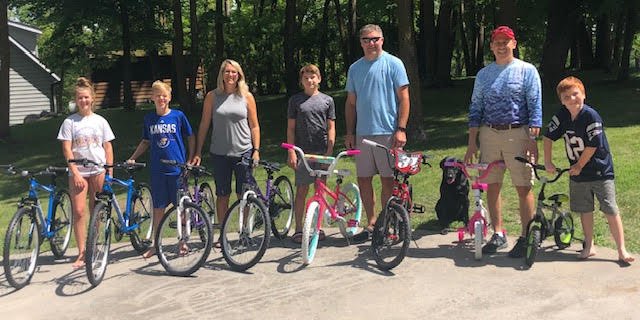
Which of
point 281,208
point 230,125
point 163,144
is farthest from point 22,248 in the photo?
point 281,208

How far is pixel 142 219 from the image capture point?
621cm

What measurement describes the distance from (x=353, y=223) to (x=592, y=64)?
3022cm

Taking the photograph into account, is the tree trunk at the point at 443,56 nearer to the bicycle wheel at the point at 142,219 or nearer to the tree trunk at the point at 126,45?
the tree trunk at the point at 126,45

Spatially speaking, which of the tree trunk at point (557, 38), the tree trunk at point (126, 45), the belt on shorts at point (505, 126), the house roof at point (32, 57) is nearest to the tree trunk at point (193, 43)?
the tree trunk at point (126, 45)

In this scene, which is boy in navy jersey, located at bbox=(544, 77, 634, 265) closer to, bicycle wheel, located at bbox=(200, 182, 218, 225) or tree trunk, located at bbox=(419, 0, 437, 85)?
bicycle wheel, located at bbox=(200, 182, 218, 225)

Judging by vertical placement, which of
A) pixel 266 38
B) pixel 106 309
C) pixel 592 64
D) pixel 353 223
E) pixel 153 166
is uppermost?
pixel 266 38

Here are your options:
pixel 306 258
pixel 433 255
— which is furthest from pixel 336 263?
pixel 433 255

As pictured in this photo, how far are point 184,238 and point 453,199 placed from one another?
2.80 m

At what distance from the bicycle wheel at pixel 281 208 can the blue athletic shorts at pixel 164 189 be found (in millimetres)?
993

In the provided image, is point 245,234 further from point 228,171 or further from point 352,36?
point 352,36

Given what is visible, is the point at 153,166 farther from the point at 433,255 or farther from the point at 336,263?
the point at 433,255

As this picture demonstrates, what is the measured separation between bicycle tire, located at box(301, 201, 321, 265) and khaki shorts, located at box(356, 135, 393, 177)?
760 mm

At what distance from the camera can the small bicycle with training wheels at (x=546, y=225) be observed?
514 cm

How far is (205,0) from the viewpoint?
1431 inches
